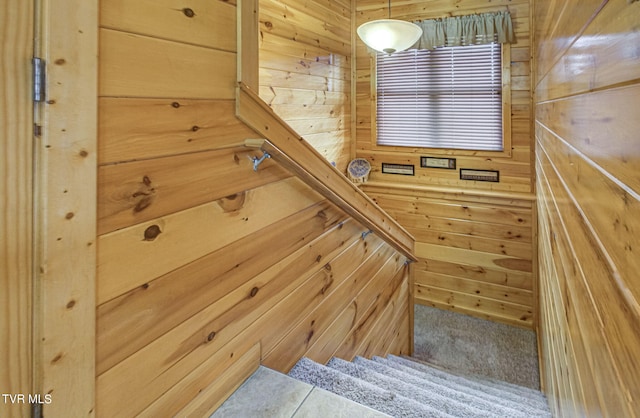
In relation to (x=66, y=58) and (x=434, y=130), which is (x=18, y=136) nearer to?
(x=66, y=58)

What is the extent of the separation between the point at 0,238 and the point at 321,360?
1.44 m

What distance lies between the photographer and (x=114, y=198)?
896 mm

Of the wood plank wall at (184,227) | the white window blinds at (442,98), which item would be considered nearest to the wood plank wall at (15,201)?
the wood plank wall at (184,227)

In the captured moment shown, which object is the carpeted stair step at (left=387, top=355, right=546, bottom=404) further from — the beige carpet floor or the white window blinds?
the white window blinds

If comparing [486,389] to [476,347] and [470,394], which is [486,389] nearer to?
[470,394]

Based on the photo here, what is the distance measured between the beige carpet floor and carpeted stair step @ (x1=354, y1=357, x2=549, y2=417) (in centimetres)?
72

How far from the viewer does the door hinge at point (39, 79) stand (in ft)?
2.39

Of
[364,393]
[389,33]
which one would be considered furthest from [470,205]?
[364,393]

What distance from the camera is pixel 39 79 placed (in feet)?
2.41

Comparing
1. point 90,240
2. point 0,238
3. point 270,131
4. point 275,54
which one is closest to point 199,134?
point 270,131

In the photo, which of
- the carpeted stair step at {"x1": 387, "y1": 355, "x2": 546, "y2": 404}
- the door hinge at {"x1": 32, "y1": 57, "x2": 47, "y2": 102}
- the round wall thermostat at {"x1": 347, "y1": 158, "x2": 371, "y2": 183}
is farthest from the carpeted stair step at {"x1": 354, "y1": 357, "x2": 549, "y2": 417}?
the round wall thermostat at {"x1": 347, "y1": 158, "x2": 371, "y2": 183}

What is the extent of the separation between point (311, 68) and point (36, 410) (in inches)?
132

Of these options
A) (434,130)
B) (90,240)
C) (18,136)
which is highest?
(434,130)

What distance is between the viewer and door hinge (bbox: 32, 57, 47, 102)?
0.73 metres
